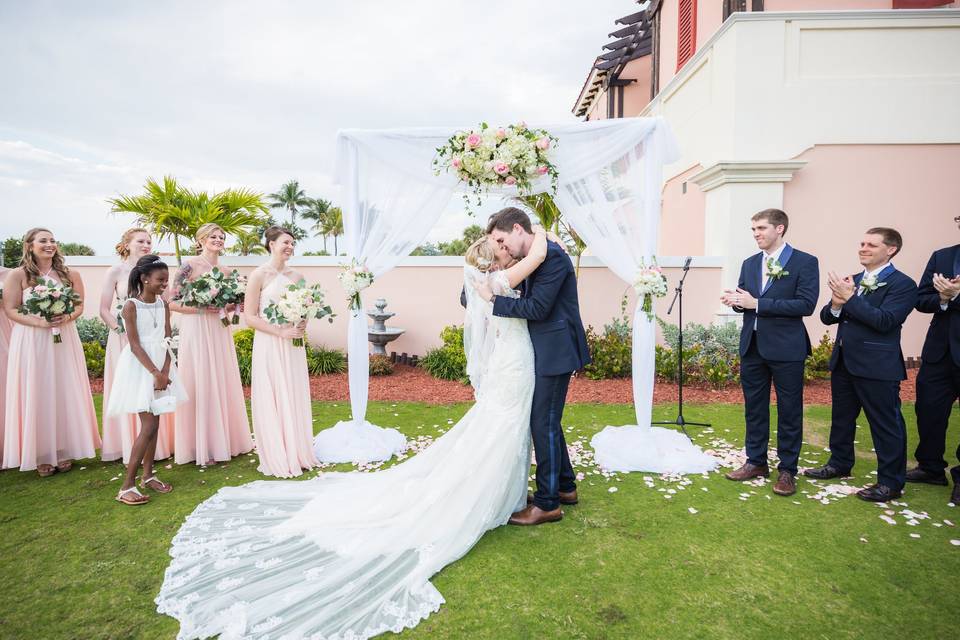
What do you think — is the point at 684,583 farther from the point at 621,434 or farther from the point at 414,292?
the point at 414,292

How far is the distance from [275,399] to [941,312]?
19.3ft

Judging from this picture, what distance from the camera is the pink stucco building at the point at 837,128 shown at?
9.05m

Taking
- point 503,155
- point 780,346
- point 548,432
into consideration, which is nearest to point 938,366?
point 780,346

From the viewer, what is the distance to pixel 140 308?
432cm

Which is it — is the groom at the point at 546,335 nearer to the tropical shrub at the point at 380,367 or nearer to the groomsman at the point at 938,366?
the groomsman at the point at 938,366

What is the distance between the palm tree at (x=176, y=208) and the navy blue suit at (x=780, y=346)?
932 cm

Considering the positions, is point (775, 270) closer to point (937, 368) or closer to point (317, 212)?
point (937, 368)

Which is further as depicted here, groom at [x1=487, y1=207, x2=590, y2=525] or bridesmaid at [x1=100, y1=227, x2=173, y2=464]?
bridesmaid at [x1=100, y1=227, x2=173, y2=464]

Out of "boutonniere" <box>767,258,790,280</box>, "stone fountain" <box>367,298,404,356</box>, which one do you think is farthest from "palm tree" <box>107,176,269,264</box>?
"boutonniere" <box>767,258,790,280</box>

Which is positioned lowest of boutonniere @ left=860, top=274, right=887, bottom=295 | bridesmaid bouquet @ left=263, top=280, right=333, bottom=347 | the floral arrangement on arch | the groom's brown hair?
bridesmaid bouquet @ left=263, top=280, right=333, bottom=347

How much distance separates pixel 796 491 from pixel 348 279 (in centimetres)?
451

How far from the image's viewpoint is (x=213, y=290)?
194 inches

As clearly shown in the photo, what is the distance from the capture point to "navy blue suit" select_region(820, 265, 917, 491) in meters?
4.22

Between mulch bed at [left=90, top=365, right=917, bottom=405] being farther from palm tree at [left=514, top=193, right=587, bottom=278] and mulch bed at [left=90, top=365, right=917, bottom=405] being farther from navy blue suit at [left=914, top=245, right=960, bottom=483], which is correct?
navy blue suit at [left=914, top=245, right=960, bottom=483]
